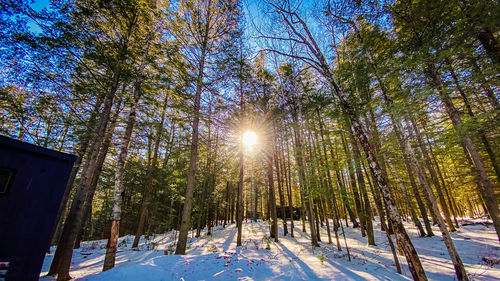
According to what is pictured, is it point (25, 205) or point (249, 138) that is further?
point (249, 138)

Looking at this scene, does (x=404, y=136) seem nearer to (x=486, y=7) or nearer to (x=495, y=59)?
(x=495, y=59)

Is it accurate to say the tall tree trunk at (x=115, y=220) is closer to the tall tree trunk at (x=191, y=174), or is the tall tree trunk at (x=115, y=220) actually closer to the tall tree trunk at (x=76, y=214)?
the tall tree trunk at (x=76, y=214)

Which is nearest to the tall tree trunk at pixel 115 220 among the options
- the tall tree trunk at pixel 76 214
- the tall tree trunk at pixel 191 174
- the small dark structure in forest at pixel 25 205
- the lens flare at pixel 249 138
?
the tall tree trunk at pixel 76 214

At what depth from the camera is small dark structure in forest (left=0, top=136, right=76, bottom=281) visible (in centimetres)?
302

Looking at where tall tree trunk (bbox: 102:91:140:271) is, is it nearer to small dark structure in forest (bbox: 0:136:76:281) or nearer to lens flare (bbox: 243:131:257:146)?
small dark structure in forest (bbox: 0:136:76:281)

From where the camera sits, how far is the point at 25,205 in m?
3.23

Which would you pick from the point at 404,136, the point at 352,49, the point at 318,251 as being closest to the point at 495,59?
the point at 404,136

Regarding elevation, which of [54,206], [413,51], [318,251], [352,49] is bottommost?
[318,251]

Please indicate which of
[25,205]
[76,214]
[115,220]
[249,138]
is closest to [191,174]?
[115,220]

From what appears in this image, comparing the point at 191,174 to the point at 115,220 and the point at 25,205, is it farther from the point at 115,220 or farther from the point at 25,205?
the point at 25,205

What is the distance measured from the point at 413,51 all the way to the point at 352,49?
9.37 ft

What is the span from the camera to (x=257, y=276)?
5438 millimetres

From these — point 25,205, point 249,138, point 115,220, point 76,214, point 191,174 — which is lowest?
point 115,220

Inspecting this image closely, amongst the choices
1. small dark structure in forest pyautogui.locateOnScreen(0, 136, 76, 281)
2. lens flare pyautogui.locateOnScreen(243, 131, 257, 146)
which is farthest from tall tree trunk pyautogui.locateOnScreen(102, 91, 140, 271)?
lens flare pyautogui.locateOnScreen(243, 131, 257, 146)
